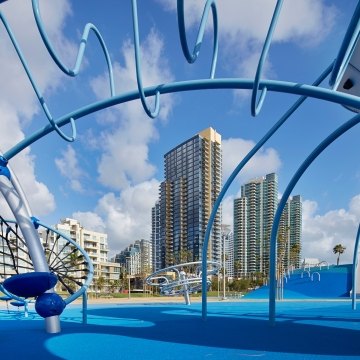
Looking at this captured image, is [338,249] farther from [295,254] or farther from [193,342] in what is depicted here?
[193,342]

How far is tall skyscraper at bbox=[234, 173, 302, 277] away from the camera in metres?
66.9

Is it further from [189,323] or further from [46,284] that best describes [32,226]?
[189,323]

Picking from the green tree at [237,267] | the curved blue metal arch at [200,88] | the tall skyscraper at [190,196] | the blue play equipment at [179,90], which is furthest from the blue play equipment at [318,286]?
the green tree at [237,267]

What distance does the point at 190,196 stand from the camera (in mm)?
63875

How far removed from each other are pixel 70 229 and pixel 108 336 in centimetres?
9111

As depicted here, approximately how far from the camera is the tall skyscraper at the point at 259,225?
6694cm

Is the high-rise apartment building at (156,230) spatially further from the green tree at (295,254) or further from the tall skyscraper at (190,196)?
the green tree at (295,254)

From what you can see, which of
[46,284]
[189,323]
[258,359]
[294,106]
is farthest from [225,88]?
[189,323]

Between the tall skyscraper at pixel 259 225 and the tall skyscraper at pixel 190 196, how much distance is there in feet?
25.8

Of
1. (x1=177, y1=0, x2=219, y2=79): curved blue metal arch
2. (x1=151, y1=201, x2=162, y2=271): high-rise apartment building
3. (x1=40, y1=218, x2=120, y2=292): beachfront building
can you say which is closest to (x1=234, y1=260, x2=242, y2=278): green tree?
(x1=151, y1=201, x2=162, y2=271): high-rise apartment building

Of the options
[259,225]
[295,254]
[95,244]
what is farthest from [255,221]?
[95,244]

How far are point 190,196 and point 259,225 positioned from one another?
1382cm

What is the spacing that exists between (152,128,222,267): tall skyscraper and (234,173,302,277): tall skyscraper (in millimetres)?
7862

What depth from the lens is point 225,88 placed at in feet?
25.2
